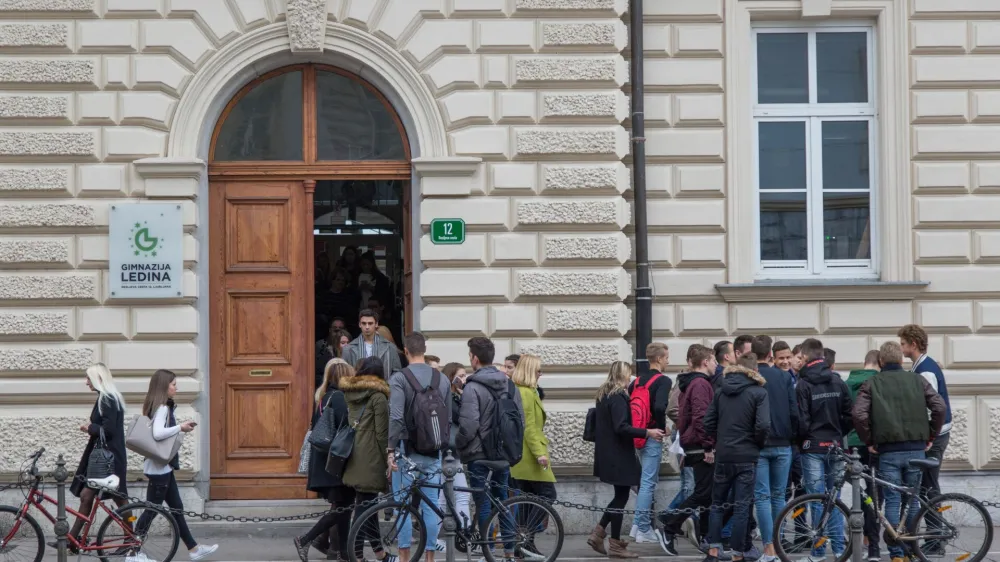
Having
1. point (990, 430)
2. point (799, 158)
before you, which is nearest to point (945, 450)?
point (990, 430)

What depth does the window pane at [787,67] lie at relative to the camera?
14.0m

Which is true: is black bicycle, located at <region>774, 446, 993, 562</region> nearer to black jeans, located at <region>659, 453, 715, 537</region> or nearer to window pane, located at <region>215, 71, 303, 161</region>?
black jeans, located at <region>659, 453, 715, 537</region>

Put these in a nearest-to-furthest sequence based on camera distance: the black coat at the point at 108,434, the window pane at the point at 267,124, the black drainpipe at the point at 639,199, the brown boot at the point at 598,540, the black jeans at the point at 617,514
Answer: the black coat at the point at 108,434, the black jeans at the point at 617,514, the brown boot at the point at 598,540, the black drainpipe at the point at 639,199, the window pane at the point at 267,124

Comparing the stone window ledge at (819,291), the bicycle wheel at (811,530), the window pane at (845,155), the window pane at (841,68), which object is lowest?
the bicycle wheel at (811,530)

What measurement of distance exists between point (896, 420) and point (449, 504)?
146 inches

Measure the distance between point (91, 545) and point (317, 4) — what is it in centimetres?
534

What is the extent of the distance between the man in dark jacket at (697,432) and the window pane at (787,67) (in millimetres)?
3356

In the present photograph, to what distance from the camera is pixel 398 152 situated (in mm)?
13672

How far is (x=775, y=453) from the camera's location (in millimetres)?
11414

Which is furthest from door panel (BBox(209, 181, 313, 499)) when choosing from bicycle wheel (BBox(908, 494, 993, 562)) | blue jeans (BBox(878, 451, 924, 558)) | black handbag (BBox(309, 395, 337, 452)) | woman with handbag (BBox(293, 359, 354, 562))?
bicycle wheel (BBox(908, 494, 993, 562))

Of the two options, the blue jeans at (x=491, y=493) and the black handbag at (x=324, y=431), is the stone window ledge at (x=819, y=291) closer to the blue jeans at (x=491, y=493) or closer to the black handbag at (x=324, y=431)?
the blue jeans at (x=491, y=493)

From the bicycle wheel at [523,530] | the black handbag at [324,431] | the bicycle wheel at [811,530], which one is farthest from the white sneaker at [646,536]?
the black handbag at [324,431]

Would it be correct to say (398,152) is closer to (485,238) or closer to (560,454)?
(485,238)

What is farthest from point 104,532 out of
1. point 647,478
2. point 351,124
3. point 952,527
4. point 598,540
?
point 952,527
